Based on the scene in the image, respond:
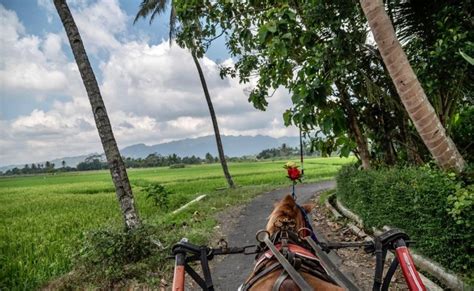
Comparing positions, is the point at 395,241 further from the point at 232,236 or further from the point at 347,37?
the point at 232,236

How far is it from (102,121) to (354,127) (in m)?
A: 5.60

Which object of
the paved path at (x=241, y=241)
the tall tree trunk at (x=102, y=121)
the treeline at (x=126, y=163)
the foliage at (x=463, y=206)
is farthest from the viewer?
the treeline at (x=126, y=163)

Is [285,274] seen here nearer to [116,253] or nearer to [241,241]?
[116,253]

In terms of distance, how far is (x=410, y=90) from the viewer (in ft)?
13.3

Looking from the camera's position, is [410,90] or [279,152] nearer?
[410,90]

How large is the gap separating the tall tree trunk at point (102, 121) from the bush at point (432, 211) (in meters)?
4.25

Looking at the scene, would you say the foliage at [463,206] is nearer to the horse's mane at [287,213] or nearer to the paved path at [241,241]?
the horse's mane at [287,213]

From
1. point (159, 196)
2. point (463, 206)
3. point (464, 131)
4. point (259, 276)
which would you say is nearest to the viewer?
point (259, 276)

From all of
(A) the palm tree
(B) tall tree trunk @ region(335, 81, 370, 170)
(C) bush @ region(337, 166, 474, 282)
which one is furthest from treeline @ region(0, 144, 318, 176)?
(C) bush @ region(337, 166, 474, 282)

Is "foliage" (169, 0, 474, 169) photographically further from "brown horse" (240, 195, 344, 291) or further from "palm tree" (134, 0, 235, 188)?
"palm tree" (134, 0, 235, 188)

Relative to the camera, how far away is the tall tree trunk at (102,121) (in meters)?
5.72

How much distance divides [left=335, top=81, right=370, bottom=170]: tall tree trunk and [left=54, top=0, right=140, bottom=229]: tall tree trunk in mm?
4889

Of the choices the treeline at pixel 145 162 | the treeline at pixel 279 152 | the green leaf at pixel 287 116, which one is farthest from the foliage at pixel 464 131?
the treeline at pixel 279 152

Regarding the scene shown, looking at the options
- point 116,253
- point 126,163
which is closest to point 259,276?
point 116,253
